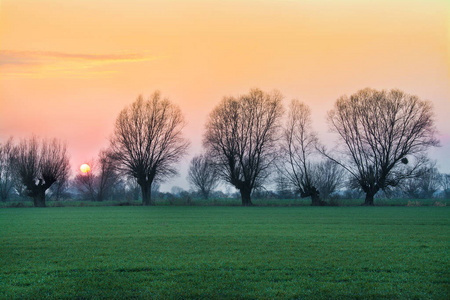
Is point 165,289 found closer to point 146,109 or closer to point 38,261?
point 38,261

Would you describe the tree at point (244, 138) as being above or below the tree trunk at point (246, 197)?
above

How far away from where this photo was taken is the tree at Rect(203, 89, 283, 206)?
6925 centimetres

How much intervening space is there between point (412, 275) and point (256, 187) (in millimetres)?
58634

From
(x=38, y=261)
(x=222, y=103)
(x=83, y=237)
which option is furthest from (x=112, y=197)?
(x=38, y=261)

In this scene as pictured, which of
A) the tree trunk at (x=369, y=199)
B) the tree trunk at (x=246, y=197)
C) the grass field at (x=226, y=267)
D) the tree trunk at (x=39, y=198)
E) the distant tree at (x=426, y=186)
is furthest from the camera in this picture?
the distant tree at (x=426, y=186)

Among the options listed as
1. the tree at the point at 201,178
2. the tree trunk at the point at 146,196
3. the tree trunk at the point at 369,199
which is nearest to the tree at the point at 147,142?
the tree trunk at the point at 146,196

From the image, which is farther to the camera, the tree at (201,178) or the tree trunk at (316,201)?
the tree at (201,178)

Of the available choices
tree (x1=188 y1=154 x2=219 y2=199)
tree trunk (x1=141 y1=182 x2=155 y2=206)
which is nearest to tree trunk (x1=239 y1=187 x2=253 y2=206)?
tree trunk (x1=141 y1=182 x2=155 y2=206)

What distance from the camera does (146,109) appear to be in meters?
74.8

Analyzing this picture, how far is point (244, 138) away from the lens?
70.6 metres

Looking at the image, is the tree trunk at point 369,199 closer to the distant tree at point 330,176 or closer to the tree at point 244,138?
the tree at point 244,138

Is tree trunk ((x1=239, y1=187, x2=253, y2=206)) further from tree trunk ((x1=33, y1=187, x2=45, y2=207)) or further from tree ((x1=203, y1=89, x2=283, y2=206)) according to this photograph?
tree trunk ((x1=33, y1=187, x2=45, y2=207))

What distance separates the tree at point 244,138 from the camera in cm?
6925

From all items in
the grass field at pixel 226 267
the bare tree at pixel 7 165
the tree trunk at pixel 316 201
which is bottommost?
the grass field at pixel 226 267
